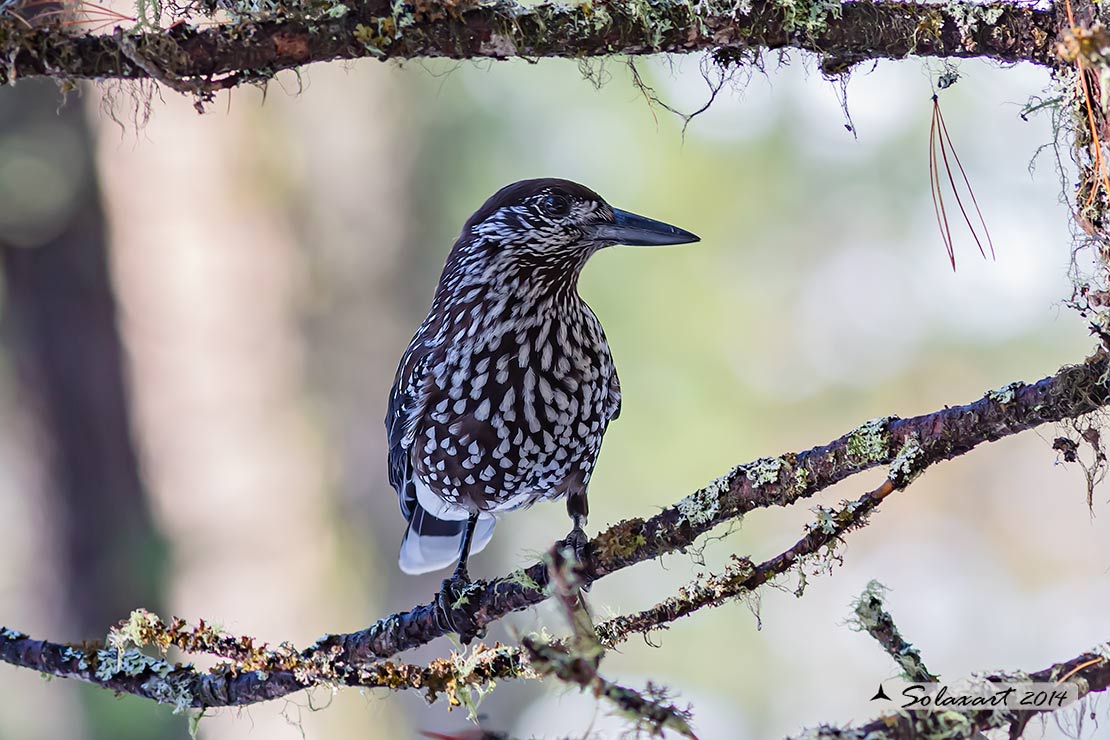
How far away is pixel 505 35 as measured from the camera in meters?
2.32

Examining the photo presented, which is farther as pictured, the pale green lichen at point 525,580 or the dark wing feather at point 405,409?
the dark wing feather at point 405,409

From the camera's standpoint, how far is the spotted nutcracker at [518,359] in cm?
374

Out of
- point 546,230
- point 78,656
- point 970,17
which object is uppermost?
point 546,230

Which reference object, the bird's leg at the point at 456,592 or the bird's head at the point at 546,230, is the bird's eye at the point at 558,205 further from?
the bird's leg at the point at 456,592

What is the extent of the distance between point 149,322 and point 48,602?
70.6 inches

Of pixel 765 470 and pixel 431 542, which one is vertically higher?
pixel 431 542

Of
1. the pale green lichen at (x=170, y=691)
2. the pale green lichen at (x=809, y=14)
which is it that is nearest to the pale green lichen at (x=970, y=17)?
the pale green lichen at (x=809, y=14)

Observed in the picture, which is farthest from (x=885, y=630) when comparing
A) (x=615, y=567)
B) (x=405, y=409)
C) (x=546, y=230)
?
(x=405, y=409)

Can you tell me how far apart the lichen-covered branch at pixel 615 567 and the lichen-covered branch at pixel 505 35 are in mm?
772

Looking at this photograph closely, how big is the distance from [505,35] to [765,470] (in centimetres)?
111

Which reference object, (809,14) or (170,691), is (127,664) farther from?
(809,14)

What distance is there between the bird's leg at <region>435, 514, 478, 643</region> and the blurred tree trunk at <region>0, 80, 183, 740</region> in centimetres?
279

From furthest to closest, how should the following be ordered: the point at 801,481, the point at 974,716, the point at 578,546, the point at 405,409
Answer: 1. the point at 405,409
2. the point at 578,546
3. the point at 801,481
4. the point at 974,716

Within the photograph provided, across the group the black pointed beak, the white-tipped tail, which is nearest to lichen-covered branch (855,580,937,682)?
the black pointed beak
